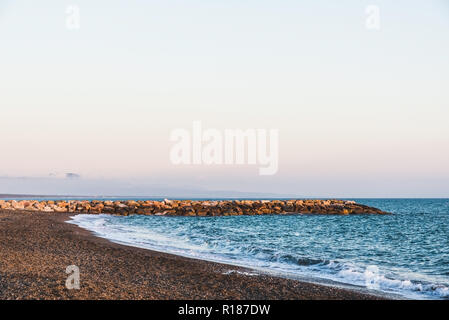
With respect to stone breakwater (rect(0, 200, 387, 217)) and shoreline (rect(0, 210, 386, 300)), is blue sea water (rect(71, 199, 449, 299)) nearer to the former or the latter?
shoreline (rect(0, 210, 386, 300))

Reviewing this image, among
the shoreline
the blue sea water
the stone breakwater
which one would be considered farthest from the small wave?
the stone breakwater

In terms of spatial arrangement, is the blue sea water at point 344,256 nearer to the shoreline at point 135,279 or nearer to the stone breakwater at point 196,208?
the shoreline at point 135,279

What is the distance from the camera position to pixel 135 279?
1225 cm

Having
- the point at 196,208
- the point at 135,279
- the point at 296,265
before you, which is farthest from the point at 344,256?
the point at 196,208

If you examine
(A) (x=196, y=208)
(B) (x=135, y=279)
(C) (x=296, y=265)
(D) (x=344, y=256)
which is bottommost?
(A) (x=196, y=208)

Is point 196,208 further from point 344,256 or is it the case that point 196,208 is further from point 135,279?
point 135,279

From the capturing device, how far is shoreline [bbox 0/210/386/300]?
10086 mm

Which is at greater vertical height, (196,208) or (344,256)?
(344,256)

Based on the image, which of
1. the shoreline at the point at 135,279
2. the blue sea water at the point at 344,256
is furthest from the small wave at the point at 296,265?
the shoreline at the point at 135,279

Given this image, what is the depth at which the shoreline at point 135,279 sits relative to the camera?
10086 millimetres
